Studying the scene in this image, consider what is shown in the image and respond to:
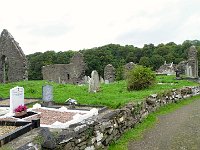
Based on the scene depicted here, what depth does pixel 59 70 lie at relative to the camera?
4341 cm

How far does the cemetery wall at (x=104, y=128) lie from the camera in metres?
8.62

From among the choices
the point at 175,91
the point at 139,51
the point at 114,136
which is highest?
the point at 139,51

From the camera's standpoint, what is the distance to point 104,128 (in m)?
10.3

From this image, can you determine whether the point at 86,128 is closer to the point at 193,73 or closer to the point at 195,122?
the point at 195,122

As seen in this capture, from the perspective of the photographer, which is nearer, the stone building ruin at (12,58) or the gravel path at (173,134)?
the gravel path at (173,134)

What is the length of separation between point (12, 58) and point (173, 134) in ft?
60.8

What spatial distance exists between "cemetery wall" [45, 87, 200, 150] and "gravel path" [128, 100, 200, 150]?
0.74 metres

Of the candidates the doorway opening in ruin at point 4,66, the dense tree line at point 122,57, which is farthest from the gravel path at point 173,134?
the dense tree line at point 122,57

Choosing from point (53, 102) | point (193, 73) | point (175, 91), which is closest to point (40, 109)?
point (53, 102)

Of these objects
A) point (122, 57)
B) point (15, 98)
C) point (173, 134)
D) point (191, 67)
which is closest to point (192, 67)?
point (191, 67)

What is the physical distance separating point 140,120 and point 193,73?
2166 cm

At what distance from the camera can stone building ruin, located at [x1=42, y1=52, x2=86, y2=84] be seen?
42.7m

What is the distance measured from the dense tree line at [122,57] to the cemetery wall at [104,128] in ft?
Result: 162

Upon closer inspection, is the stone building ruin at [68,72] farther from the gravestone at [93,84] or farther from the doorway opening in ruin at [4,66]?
the gravestone at [93,84]
